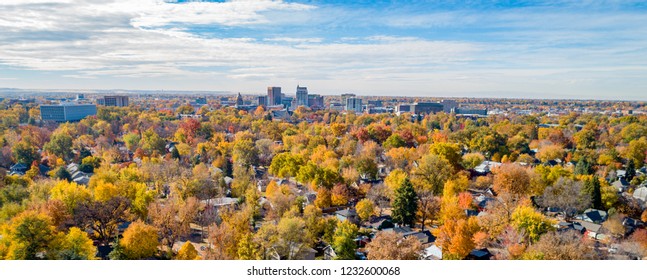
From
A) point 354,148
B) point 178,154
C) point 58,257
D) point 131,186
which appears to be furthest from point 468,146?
point 58,257

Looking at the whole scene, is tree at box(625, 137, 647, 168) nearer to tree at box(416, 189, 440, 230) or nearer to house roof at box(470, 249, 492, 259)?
tree at box(416, 189, 440, 230)

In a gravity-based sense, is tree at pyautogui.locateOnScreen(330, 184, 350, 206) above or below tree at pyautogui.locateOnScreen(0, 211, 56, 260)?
below

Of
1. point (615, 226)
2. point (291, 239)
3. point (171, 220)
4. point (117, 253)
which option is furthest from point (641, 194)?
point (117, 253)

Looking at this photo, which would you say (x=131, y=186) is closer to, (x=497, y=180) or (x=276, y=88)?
(x=497, y=180)

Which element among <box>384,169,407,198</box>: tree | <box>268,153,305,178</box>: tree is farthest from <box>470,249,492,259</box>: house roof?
<box>268,153,305,178</box>: tree

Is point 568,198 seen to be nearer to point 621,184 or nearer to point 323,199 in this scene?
point 621,184

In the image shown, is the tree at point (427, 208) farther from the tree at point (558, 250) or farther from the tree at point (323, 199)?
the tree at point (558, 250)
